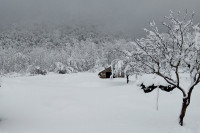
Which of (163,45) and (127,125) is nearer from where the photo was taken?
(163,45)

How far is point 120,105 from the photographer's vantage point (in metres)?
24.7

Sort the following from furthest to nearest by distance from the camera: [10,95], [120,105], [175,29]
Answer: [10,95] < [120,105] < [175,29]

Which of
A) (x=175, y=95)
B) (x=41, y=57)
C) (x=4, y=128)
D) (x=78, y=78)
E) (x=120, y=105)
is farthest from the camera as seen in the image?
(x=41, y=57)

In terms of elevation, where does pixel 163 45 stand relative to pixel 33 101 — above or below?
above

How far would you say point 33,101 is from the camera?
2580cm

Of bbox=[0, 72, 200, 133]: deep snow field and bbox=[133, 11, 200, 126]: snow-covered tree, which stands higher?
bbox=[133, 11, 200, 126]: snow-covered tree

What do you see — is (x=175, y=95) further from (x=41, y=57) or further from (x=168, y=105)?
(x=41, y=57)

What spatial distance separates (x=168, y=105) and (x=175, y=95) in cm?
282

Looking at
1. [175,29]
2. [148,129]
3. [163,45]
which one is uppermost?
[175,29]

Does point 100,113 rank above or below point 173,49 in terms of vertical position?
below

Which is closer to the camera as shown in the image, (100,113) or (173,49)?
(173,49)

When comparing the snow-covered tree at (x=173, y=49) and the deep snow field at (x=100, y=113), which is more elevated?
the snow-covered tree at (x=173, y=49)

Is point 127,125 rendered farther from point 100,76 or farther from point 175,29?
point 100,76

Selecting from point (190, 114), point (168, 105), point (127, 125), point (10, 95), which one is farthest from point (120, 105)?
point (10, 95)
